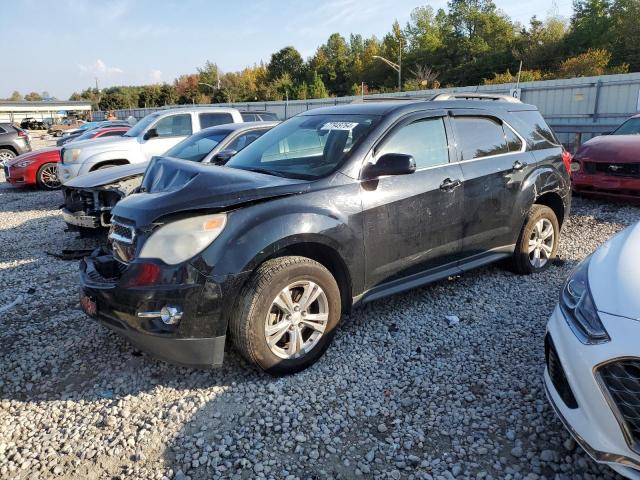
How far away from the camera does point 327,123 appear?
4.02 meters

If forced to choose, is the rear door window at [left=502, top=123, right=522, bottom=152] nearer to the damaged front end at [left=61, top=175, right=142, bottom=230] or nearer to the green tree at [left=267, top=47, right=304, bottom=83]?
the damaged front end at [left=61, top=175, right=142, bottom=230]

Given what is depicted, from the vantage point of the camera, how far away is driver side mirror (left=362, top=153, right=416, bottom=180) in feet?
10.9

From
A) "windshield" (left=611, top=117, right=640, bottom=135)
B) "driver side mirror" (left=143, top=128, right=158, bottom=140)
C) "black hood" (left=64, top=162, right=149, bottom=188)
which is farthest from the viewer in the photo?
"driver side mirror" (left=143, top=128, right=158, bottom=140)

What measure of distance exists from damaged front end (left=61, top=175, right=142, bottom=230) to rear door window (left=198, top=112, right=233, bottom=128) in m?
4.23

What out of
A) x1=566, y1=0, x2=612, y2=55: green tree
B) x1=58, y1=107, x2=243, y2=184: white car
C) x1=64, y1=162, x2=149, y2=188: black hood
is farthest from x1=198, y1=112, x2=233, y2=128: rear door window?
x1=566, y1=0, x2=612, y2=55: green tree

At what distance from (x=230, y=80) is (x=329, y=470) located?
3520 inches

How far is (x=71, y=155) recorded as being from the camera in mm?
9008

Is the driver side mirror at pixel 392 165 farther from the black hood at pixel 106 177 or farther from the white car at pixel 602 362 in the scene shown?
the black hood at pixel 106 177

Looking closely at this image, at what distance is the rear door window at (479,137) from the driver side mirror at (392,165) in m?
0.96

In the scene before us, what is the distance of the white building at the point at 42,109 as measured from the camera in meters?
71.7

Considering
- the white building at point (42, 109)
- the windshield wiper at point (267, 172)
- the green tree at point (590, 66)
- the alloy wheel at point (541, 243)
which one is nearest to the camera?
the windshield wiper at point (267, 172)

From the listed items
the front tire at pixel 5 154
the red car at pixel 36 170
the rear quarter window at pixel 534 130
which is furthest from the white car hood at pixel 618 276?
the front tire at pixel 5 154

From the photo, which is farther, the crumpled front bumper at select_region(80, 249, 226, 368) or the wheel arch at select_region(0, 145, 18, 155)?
the wheel arch at select_region(0, 145, 18, 155)

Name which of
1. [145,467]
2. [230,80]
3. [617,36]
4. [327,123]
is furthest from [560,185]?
[230,80]
